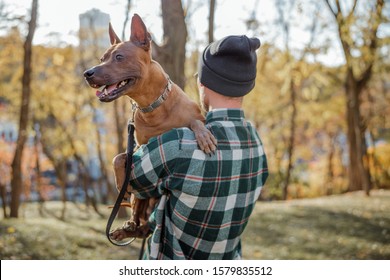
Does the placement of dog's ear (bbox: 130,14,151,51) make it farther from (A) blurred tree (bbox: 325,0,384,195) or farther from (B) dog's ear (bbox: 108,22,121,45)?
(A) blurred tree (bbox: 325,0,384,195)

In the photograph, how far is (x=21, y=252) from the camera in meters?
5.71

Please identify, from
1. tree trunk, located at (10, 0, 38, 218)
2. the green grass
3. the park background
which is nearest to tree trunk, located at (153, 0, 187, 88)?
the park background

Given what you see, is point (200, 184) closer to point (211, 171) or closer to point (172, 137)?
point (211, 171)

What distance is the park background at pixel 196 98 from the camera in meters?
5.81

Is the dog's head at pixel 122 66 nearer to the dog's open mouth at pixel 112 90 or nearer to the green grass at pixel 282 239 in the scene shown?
the dog's open mouth at pixel 112 90

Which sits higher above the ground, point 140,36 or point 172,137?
point 140,36

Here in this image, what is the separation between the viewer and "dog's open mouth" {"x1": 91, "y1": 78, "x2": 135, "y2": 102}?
6.38ft

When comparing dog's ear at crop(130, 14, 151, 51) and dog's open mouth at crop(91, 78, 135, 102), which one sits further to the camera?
dog's ear at crop(130, 14, 151, 51)

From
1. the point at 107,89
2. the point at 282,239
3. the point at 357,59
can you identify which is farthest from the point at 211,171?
the point at 357,59

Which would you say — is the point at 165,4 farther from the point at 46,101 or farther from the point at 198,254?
the point at 46,101

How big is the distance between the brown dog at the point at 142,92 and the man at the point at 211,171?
0.09 m

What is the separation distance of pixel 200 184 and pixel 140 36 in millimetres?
804

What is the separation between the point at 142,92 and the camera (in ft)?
7.06
